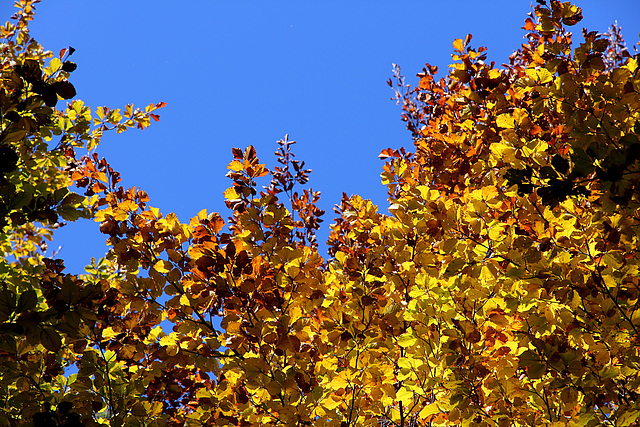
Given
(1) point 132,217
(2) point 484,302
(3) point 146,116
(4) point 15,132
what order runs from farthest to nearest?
(3) point 146,116
(1) point 132,217
(2) point 484,302
(4) point 15,132

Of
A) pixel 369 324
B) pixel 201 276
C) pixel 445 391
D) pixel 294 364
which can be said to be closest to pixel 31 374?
pixel 201 276

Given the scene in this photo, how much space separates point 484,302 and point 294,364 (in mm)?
905

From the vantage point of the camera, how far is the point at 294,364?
216 centimetres

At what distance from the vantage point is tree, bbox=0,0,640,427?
6.11ft

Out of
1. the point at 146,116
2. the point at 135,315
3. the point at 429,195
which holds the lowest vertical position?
the point at 135,315

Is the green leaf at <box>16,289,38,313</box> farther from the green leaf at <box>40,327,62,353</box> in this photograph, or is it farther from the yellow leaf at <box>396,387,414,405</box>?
the yellow leaf at <box>396,387,414,405</box>

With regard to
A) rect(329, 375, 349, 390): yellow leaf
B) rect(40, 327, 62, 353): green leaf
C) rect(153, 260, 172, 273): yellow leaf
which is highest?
rect(153, 260, 172, 273): yellow leaf

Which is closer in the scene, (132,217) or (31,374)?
(31,374)

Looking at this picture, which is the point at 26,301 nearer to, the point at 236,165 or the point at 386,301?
the point at 236,165

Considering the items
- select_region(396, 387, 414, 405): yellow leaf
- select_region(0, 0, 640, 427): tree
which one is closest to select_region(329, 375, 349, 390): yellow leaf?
select_region(0, 0, 640, 427): tree

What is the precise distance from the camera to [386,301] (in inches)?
91.8

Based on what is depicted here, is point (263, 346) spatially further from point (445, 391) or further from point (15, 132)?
point (15, 132)

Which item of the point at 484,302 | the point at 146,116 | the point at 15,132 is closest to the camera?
the point at 15,132

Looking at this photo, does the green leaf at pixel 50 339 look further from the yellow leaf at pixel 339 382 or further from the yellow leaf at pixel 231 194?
the yellow leaf at pixel 339 382
